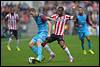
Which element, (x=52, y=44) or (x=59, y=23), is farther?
(x=52, y=44)

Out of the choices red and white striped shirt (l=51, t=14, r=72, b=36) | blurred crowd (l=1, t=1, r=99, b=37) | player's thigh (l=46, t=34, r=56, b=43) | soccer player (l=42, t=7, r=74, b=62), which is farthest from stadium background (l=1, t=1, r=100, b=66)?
red and white striped shirt (l=51, t=14, r=72, b=36)

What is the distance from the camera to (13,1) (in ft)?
123

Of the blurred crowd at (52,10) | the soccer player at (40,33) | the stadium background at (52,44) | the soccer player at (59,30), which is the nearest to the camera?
the soccer player at (40,33)

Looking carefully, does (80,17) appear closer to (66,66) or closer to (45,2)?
(66,66)

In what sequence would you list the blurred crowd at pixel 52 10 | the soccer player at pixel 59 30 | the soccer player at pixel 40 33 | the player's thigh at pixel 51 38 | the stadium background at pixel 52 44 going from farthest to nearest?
1. the blurred crowd at pixel 52 10
2. the stadium background at pixel 52 44
3. the player's thigh at pixel 51 38
4. the soccer player at pixel 59 30
5. the soccer player at pixel 40 33

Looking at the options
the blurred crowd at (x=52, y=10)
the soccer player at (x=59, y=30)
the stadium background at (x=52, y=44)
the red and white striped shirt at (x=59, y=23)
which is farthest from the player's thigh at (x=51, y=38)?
the blurred crowd at (x=52, y=10)

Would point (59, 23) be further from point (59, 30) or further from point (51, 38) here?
point (51, 38)

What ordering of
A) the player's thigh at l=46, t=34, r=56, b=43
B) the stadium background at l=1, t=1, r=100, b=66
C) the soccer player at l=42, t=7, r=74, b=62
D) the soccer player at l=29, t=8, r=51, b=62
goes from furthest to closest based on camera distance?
1. the stadium background at l=1, t=1, r=100, b=66
2. the player's thigh at l=46, t=34, r=56, b=43
3. the soccer player at l=42, t=7, r=74, b=62
4. the soccer player at l=29, t=8, r=51, b=62

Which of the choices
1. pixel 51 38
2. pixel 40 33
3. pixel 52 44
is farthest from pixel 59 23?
pixel 52 44

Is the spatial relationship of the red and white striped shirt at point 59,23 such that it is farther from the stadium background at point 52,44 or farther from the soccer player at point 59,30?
the stadium background at point 52,44

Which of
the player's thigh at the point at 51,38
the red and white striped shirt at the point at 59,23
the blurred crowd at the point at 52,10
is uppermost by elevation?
the red and white striped shirt at the point at 59,23

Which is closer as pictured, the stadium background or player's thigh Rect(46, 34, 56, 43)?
player's thigh Rect(46, 34, 56, 43)

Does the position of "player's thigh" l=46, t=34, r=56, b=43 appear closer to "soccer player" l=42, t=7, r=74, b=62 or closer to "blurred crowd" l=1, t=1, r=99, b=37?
"soccer player" l=42, t=7, r=74, b=62

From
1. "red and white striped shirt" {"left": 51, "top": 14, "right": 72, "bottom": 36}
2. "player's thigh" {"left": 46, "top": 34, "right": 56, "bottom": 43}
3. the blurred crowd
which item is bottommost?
the blurred crowd
